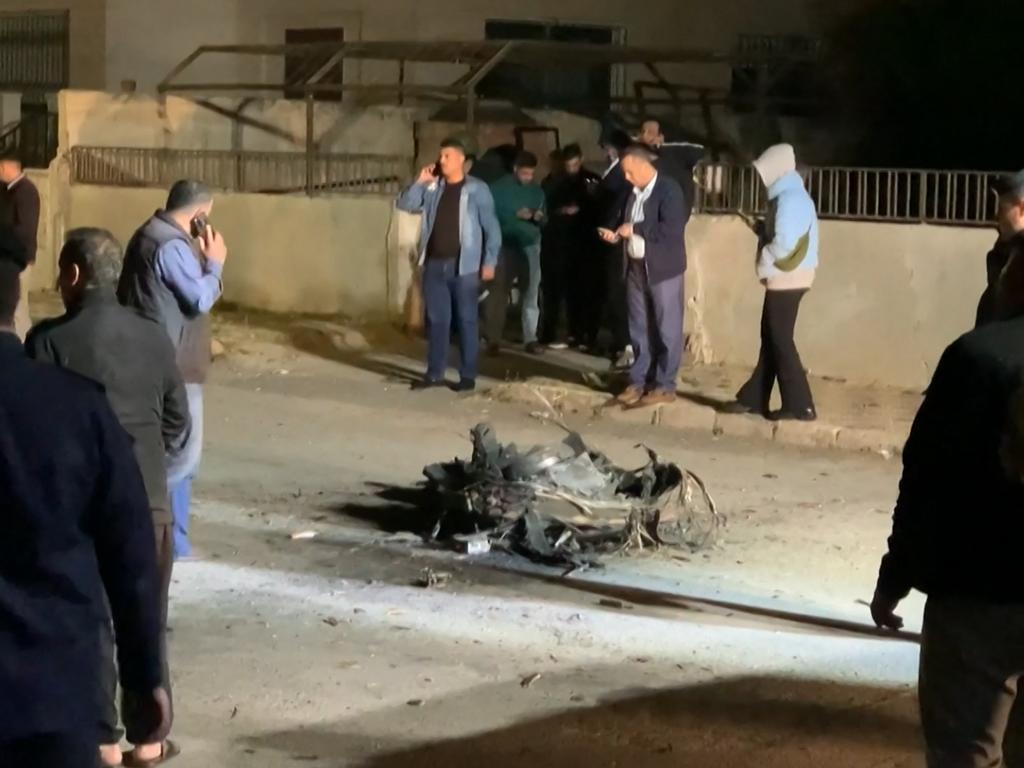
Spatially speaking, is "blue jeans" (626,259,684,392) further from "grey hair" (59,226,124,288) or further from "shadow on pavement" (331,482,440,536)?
"grey hair" (59,226,124,288)

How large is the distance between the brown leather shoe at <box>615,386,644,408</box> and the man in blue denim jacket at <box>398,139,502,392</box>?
4.19 feet

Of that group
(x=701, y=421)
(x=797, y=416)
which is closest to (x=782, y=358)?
(x=797, y=416)

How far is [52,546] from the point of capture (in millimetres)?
2980

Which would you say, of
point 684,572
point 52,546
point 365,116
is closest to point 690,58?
point 365,116

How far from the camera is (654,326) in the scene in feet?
39.2

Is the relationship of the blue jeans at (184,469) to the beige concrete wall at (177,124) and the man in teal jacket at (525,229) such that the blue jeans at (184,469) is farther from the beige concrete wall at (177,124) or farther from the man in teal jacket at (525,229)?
the beige concrete wall at (177,124)

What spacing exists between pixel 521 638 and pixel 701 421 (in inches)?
204

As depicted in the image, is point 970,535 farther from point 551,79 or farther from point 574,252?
point 551,79

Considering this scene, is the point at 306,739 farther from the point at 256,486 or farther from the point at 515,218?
the point at 515,218

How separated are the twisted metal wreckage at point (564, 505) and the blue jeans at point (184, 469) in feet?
4.14

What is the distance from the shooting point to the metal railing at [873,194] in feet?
42.2

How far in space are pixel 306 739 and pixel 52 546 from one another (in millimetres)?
2682

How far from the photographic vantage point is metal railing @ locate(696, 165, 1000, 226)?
42.2ft

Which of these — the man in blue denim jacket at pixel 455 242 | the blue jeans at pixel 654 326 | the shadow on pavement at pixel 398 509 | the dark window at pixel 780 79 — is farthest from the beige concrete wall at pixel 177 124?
the shadow on pavement at pixel 398 509
